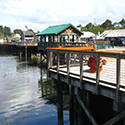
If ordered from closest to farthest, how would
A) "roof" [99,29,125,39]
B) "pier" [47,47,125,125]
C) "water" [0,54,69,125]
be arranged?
"pier" [47,47,125,125] < "water" [0,54,69,125] < "roof" [99,29,125,39]

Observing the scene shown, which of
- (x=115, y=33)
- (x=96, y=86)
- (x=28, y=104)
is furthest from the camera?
(x=115, y=33)

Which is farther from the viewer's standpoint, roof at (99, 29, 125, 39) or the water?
roof at (99, 29, 125, 39)

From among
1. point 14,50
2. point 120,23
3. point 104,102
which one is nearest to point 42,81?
point 104,102

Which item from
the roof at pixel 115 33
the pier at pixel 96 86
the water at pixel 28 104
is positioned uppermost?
the roof at pixel 115 33

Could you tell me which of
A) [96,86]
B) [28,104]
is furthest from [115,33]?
[96,86]

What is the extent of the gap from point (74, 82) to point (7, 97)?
10300 millimetres

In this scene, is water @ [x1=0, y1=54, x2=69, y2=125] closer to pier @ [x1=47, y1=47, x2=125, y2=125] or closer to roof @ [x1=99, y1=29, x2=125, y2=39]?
pier @ [x1=47, y1=47, x2=125, y2=125]

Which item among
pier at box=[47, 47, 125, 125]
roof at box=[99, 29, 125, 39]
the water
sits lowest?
the water

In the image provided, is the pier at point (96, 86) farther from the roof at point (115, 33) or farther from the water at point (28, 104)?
the roof at point (115, 33)

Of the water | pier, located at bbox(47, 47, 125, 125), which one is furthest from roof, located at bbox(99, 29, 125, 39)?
pier, located at bbox(47, 47, 125, 125)

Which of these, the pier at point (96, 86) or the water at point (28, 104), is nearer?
the pier at point (96, 86)

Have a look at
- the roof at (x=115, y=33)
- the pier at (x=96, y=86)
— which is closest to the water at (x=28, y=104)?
the pier at (x=96, y=86)

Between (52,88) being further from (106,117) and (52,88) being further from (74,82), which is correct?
Answer: (74,82)

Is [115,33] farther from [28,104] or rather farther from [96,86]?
[96,86]
